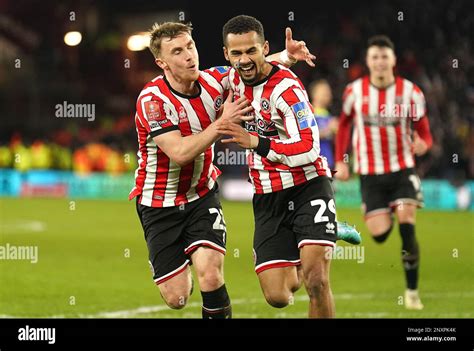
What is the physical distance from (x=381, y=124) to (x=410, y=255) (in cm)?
145

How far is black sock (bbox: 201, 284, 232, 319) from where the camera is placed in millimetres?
5508

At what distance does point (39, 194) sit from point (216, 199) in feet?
58.2

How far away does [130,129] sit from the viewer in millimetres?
22734

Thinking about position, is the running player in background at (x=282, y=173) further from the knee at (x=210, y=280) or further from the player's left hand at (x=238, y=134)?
the knee at (x=210, y=280)

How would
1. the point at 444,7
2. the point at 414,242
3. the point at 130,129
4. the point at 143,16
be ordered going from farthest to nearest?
Answer: 1. the point at 143,16
2. the point at 130,129
3. the point at 444,7
4. the point at 414,242

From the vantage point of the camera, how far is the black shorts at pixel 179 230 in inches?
223

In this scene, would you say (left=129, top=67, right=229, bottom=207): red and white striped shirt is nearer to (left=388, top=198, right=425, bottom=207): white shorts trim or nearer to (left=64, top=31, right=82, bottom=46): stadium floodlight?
(left=388, top=198, right=425, bottom=207): white shorts trim

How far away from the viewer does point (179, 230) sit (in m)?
5.78

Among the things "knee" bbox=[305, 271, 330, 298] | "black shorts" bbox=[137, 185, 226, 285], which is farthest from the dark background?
"knee" bbox=[305, 271, 330, 298]

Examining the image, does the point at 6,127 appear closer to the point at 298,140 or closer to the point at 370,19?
the point at 370,19

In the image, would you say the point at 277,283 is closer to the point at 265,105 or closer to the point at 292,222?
the point at 292,222

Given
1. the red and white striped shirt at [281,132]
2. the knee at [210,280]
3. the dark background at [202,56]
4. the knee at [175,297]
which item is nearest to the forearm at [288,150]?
the red and white striped shirt at [281,132]

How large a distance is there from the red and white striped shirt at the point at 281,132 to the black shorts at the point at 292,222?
6 centimetres
